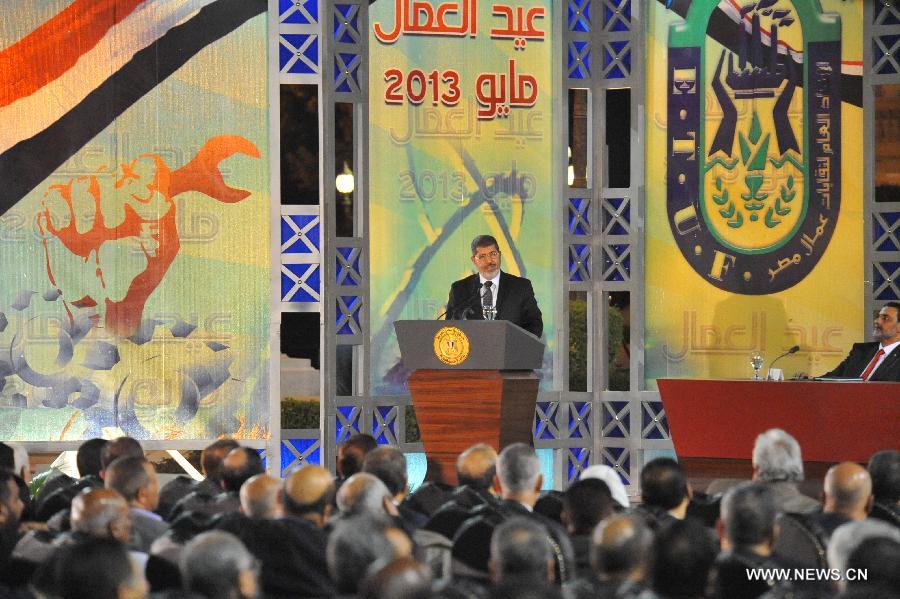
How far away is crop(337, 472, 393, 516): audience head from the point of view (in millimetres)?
3828

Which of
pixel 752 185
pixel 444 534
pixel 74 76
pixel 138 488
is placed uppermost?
pixel 74 76

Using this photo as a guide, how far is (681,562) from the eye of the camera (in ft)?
9.69

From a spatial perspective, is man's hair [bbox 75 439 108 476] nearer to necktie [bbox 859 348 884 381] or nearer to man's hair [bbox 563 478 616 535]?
man's hair [bbox 563 478 616 535]

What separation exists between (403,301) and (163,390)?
1767 mm

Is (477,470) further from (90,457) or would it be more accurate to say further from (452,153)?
(452,153)

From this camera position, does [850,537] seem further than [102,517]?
No

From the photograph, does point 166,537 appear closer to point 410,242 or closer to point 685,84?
point 410,242

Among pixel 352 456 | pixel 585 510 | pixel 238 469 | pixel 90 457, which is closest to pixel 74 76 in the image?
pixel 90 457

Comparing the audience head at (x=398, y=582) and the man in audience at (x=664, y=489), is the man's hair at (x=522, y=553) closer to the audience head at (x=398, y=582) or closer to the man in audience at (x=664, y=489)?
the audience head at (x=398, y=582)

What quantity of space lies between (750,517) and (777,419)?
372cm

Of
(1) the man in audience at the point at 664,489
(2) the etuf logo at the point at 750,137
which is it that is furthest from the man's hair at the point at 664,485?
(2) the etuf logo at the point at 750,137

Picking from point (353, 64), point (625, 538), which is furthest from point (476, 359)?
point (625, 538)

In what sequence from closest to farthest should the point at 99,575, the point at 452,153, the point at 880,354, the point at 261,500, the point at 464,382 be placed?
the point at 99,575 → the point at 261,500 → the point at 464,382 → the point at 880,354 → the point at 452,153

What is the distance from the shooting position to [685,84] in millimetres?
9031
